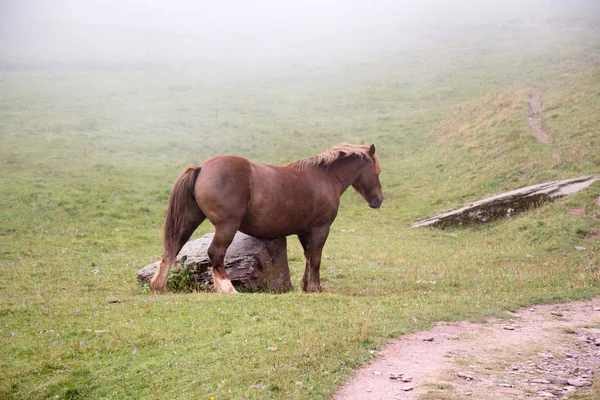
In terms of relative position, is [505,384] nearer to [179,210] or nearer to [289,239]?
[179,210]

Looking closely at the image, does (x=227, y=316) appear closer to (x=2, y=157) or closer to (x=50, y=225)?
(x=50, y=225)

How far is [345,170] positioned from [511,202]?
10156mm

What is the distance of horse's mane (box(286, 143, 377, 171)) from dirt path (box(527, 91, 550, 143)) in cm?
1870

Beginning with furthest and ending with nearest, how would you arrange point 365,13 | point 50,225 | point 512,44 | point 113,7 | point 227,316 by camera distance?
point 365,13, point 113,7, point 512,44, point 50,225, point 227,316

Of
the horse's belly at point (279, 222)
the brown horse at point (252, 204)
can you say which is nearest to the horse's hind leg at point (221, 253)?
the brown horse at point (252, 204)

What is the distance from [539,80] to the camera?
1928 inches

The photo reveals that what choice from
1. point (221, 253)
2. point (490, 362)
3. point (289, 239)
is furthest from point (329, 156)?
point (289, 239)

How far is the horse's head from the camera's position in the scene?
14188 millimetres

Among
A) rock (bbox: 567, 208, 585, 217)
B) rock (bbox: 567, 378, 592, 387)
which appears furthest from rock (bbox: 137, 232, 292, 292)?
rock (bbox: 567, 208, 585, 217)

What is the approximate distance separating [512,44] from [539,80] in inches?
1287

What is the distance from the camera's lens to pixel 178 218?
39.2 ft

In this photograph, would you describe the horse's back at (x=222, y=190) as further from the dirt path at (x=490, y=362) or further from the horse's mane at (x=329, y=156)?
the dirt path at (x=490, y=362)

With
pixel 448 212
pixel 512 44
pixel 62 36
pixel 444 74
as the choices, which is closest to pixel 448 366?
pixel 448 212

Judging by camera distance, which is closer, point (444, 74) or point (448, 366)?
point (448, 366)
